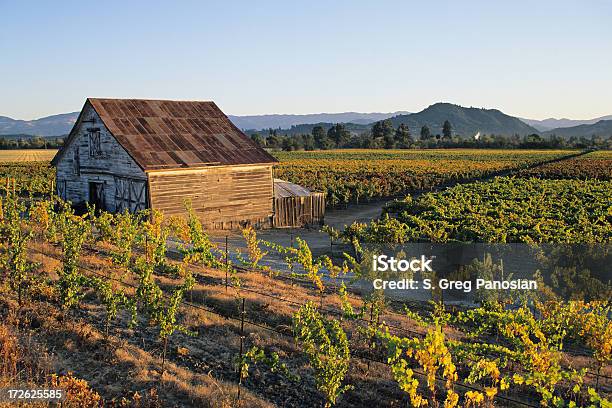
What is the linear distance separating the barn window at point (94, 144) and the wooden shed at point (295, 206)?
10206mm

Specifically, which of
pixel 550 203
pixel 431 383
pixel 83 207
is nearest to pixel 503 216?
pixel 550 203

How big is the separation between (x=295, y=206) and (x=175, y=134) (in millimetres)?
8463

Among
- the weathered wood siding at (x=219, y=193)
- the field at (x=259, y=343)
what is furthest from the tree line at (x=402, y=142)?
the field at (x=259, y=343)

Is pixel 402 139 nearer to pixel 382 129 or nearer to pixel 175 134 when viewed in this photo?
pixel 382 129

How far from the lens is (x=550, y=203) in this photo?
106ft

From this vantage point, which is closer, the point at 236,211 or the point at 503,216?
the point at 503,216

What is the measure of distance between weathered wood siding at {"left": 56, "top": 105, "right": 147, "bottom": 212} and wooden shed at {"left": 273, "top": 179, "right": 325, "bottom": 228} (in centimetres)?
853

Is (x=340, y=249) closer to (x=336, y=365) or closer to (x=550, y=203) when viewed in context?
(x=550, y=203)

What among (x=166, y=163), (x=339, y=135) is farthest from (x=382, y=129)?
(x=166, y=163)

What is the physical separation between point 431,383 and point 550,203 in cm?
2791

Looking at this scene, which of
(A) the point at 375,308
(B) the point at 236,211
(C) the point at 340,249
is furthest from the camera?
(B) the point at 236,211

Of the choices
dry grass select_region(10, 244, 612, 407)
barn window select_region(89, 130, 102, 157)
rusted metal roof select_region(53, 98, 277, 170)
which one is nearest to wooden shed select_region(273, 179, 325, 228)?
rusted metal roof select_region(53, 98, 277, 170)

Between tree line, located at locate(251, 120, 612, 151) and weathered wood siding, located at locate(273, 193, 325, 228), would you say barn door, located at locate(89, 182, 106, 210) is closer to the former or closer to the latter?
weathered wood siding, located at locate(273, 193, 325, 228)

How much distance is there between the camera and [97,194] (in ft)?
96.7
